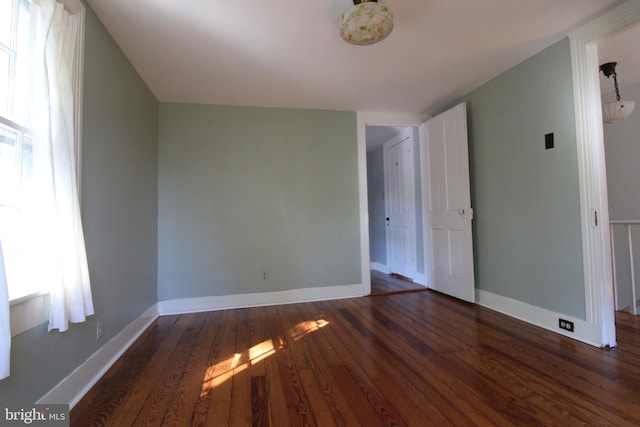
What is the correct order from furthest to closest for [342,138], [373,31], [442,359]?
[342,138], [442,359], [373,31]

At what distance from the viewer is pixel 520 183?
2.63 metres

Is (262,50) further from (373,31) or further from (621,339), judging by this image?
(621,339)

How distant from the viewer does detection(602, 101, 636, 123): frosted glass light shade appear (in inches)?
100

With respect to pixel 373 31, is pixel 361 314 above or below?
below

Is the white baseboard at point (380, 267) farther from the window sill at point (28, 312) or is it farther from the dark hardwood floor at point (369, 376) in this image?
the window sill at point (28, 312)

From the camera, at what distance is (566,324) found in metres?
2.24

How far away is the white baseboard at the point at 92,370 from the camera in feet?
4.64

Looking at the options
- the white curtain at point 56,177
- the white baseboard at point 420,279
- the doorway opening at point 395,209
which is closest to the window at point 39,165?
the white curtain at point 56,177

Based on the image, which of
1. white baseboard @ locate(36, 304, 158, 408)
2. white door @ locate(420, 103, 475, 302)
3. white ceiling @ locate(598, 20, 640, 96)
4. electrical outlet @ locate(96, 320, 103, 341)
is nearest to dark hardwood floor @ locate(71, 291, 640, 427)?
white baseboard @ locate(36, 304, 158, 408)

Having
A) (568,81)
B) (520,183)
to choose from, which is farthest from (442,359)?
(568,81)

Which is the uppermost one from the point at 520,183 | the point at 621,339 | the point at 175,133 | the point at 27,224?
the point at 175,133

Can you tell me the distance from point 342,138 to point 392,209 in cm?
196

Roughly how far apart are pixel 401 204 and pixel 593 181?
273cm

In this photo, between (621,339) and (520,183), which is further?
(520,183)
